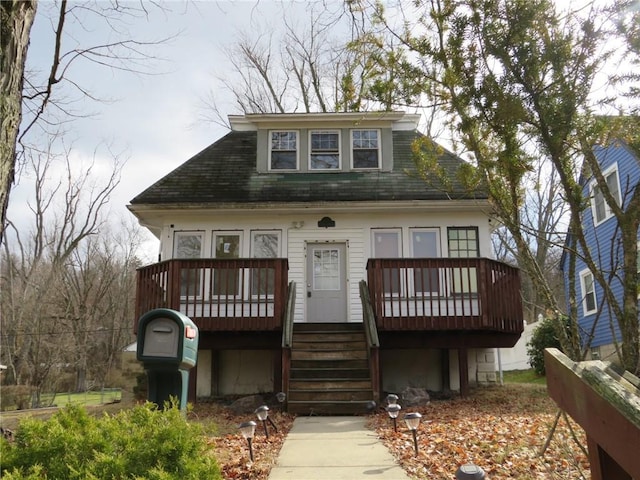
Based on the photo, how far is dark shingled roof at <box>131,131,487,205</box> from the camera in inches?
488

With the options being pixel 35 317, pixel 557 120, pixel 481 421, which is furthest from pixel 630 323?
pixel 35 317

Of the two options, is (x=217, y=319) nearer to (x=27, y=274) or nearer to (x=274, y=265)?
(x=274, y=265)

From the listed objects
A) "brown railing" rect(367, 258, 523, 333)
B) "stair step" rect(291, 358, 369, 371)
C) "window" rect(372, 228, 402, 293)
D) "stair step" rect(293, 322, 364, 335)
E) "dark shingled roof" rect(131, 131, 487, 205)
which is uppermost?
"dark shingled roof" rect(131, 131, 487, 205)

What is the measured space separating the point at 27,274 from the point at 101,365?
21.4ft

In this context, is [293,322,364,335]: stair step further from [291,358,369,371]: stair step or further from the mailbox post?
the mailbox post

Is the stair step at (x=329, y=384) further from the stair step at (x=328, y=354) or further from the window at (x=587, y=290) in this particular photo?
the window at (x=587, y=290)

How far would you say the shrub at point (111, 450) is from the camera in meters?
3.37

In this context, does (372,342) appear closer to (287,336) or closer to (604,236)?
(287,336)

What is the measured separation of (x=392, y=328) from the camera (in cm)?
1039

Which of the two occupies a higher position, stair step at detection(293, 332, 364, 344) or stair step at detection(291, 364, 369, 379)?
stair step at detection(293, 332, 364, 344)

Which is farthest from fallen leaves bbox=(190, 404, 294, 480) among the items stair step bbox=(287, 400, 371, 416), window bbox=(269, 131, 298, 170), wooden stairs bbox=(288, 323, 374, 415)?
window bbox=(269, 131, 298, 170)

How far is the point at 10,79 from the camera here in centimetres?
321

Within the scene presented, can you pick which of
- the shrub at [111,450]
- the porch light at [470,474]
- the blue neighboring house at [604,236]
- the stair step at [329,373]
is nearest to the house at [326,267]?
the stair step at [329,373]

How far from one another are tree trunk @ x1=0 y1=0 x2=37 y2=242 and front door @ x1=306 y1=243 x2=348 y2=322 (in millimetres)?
9491
